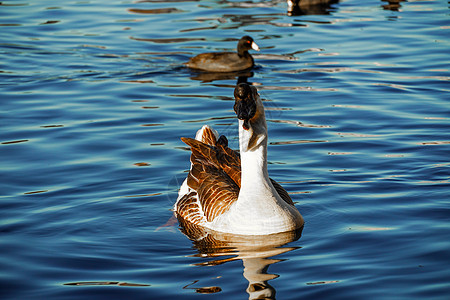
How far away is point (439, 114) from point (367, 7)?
11667 millimetres

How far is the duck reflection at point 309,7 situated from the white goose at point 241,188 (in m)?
15.6

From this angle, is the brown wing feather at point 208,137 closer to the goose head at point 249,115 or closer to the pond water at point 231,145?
the pond water at point 231,145

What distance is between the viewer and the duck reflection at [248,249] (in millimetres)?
7193

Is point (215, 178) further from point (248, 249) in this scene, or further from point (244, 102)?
point (244, 102)

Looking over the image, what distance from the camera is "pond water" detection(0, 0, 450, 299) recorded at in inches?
287

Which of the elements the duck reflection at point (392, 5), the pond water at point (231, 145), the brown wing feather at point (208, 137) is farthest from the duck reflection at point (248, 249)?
the duck reflection at point (392, 5)

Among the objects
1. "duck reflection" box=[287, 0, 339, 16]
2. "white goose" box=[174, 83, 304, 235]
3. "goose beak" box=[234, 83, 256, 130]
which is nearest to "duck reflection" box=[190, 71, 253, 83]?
"duck reflection" box=[287, 0, 339, 16]

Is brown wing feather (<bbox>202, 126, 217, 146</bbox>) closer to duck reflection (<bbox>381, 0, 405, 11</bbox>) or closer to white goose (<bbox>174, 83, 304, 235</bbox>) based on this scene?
white goose (<bbox>174, 83, 304, 235</bbox>)

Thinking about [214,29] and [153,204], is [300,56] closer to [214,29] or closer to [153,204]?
[214,29]

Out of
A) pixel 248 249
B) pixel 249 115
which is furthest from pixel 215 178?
pixel 249 115

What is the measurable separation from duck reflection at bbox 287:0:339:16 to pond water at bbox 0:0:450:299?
3.41 feet

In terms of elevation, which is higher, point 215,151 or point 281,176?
point 215,151

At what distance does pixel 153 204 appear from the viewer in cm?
964

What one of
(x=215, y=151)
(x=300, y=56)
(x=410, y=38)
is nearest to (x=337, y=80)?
(x=300, y=56)
